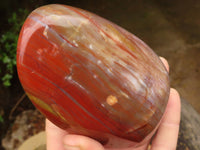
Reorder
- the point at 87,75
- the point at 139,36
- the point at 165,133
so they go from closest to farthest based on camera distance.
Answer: the point at 87,75
the point at 165,133
the point at 139,36

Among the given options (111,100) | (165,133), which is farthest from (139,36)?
(111,100)

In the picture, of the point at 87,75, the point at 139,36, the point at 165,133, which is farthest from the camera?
the point at 139,36

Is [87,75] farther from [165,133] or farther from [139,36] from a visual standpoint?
[139,36]

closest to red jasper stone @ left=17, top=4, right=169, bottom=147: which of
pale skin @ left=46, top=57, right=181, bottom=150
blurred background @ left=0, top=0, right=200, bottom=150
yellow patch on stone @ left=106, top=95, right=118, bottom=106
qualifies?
yellow patch on stone @ left=106, top=95, right=118, bottom=106

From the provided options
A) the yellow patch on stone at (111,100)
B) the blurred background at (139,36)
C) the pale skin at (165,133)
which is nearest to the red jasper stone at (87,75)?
the yellow patch on stone at (111,100)

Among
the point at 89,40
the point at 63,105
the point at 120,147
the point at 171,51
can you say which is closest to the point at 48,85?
the point at 63,105

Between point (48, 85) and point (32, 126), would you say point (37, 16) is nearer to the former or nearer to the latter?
point (48, 85)

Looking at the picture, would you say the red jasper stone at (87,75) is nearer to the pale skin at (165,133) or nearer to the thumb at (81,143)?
the thumb at (81,143)

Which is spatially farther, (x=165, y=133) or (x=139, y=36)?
(x=139, y=36)

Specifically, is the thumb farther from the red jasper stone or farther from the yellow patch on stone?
the yellow patch on stone
